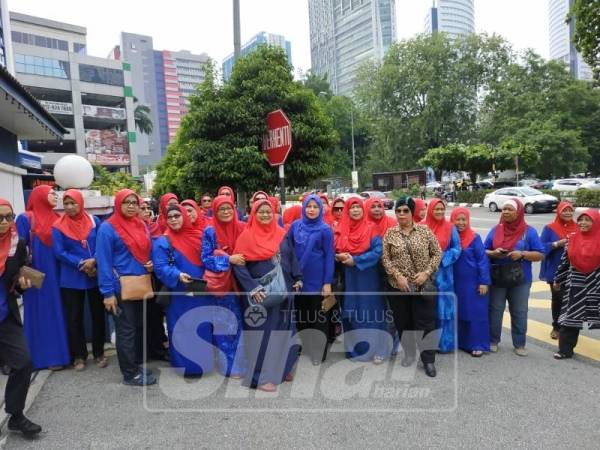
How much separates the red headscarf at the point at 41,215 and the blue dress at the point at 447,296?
11.9 feet

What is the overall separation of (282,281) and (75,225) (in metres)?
1.96

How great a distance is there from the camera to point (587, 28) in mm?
14156

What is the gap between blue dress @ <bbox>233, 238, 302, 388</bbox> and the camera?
4016 millimetres

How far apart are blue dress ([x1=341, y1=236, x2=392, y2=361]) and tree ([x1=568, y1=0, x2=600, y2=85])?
13.6 m

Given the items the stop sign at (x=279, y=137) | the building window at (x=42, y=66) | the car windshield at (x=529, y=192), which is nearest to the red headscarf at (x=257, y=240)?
the stop sign at (x=279, y=137)

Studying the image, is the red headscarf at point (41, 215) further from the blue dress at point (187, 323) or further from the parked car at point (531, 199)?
the parked car at point (531, 199)

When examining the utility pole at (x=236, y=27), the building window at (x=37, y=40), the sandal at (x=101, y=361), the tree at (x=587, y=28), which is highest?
the building window at (x=37, y=40)

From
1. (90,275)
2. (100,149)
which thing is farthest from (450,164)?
(100,149)

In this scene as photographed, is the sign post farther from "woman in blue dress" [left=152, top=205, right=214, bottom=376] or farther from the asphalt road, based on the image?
the asphalt road

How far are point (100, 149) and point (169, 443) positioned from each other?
52518 mm

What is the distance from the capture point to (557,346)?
16.1 feet

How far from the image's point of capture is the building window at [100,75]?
4941 centimetres

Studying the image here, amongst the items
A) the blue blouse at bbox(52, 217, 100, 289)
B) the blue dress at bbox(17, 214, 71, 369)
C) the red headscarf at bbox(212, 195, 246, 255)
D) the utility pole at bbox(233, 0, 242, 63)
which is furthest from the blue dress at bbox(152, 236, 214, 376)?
the utility pole at bbox(233, 0, 242, 63)

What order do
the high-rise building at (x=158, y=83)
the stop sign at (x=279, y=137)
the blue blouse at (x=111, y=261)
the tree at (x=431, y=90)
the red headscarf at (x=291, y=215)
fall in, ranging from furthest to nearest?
the high-rise building at (x=158, y=83) < the tree at (x=431, y=90) < the stop sign at (x=279, y=137) < the red headscarf at (x=291, y=215) < the blue blouse at (x=111, y=261)
